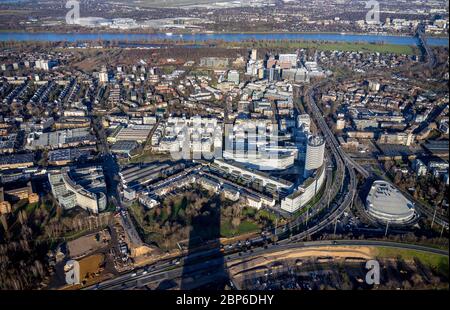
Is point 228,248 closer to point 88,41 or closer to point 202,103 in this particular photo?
point 202,103

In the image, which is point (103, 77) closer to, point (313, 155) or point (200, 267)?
point (313, 155)

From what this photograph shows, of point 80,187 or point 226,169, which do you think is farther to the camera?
point 226,169

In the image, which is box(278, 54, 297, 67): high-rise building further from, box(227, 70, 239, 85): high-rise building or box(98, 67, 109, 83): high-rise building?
box(98, 67, 109, 83): high-rise building

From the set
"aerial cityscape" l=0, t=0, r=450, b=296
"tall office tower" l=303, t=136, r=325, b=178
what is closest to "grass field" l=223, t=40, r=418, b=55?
"aerial cityscape" l=0, t=0, r=450, b=296

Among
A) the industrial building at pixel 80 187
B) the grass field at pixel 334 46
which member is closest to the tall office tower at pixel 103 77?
the industrial building at pixel 80 187

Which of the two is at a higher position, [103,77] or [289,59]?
[289,59]

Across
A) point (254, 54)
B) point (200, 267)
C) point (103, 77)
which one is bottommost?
point (200, 267)

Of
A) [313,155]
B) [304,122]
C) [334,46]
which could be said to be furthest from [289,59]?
[313,155]
